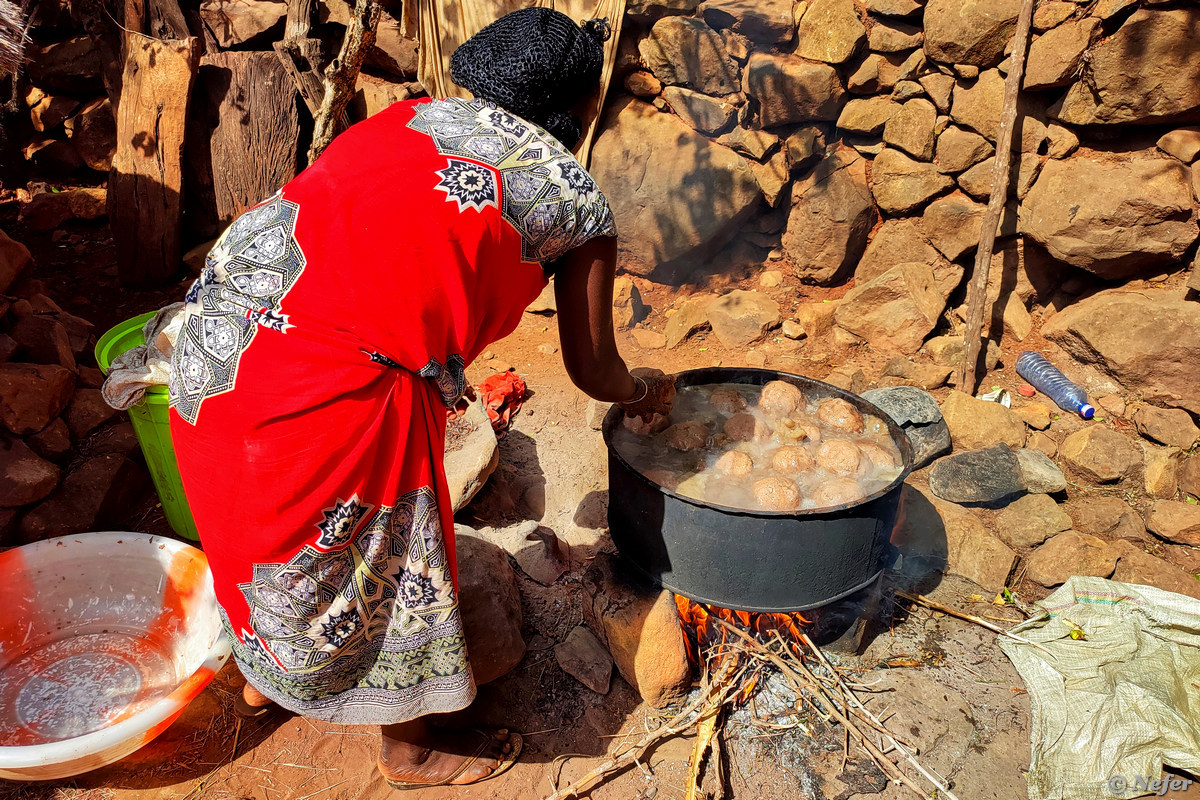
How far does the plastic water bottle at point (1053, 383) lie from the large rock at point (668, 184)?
2.27 metres

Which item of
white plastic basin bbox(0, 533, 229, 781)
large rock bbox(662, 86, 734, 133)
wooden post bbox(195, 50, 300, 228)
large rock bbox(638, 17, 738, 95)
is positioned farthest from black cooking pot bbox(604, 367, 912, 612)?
wooden post bbox(195, 50, 300, 228)

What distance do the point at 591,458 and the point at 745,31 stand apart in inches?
140

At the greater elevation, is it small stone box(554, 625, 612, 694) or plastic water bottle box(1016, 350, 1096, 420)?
plastic water bottle box(1016, 350, 1096, 420)

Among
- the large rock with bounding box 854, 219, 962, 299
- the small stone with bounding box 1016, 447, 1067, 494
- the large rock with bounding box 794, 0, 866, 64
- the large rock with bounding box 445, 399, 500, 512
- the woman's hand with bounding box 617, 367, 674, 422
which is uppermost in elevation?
the large rock with bounding box 794, 0, 866, 64

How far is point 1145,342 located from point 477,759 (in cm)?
429

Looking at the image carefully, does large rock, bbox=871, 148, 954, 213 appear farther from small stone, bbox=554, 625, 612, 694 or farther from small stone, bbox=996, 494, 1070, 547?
small stone, bbox=554, 625, 612, 694

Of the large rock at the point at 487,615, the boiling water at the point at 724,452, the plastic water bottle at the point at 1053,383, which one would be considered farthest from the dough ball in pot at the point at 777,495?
the plastic water bottle at the point at 1053,383

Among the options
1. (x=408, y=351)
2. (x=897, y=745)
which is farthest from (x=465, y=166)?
(x=897, y=745)

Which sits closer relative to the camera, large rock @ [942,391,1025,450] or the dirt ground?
the dirt ground

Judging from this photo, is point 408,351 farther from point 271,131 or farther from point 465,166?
point 271,131

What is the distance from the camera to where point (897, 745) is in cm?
288

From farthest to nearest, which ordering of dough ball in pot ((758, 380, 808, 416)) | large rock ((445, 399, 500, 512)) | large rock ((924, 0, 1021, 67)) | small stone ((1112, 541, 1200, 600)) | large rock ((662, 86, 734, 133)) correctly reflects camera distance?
1. large rock ((662, 86, 734, 133))
2. large rock ((924, 0, 1021, 67))
3. large rock ((445, 399, 500, 512))
4. small stone ((1112, 541, 1200, 600))
5. dough ball in pot ((758, 380, 808, 416))

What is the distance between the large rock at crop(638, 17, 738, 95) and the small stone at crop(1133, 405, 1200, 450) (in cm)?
362

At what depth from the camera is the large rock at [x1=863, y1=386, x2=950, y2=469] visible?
442cm
